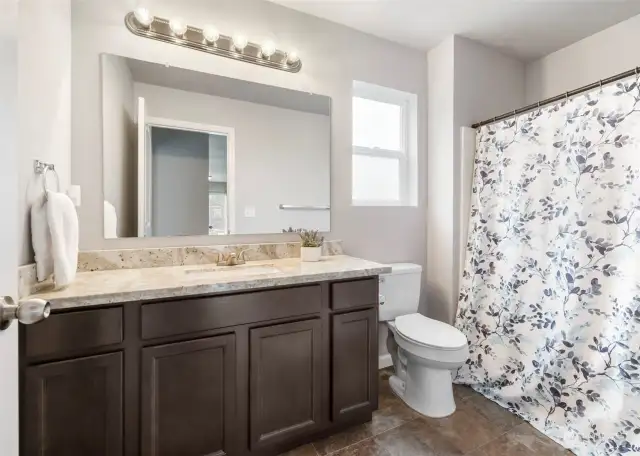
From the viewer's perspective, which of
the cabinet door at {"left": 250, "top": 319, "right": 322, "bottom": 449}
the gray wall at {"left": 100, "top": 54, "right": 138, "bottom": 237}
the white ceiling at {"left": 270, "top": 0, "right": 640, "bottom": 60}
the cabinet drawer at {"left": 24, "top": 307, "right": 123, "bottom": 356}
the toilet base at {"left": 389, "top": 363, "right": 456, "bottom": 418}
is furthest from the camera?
the white ceiling at {"left": 270, "top": 0, "right": 640, "bottom": 60}

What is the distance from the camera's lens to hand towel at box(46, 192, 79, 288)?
3.73 feet

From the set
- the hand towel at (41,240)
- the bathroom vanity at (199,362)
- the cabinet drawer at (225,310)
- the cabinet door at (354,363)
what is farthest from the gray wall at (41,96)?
the cabinet door at (354,363)

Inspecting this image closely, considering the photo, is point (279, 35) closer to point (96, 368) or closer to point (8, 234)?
point (8, 234)

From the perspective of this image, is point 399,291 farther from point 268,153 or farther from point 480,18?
point 480,18

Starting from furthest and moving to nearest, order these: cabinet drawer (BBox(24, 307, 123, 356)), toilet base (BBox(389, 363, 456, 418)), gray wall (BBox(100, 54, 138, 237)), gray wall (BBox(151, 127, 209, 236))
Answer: toilet base (BBox(389, 363, 456, 418)) < gray wall (BBox(151, 127, 209, 236)) < gray wall (BBox(100, 54, 138, 237)) < cabinet drawer (BBox(24, 307, 123, 356))

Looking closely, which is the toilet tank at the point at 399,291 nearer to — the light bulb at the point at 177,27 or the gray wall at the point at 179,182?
the gray wall at the point at 179,182

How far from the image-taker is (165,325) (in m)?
1.21

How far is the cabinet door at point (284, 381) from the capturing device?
1388mm

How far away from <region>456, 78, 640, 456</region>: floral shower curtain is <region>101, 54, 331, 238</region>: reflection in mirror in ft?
3.78

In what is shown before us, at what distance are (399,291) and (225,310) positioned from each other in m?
1.29

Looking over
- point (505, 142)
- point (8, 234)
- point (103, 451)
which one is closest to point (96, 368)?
point (103, 451)

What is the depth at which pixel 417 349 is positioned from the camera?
181 cm

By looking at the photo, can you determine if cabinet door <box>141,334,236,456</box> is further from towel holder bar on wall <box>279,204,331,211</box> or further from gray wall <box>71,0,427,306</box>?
towel holder bar on wall <box>279,204,331,211</box>

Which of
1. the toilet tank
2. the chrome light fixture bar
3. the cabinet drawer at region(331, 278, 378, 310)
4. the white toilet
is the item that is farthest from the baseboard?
the chrome light fixture bar
